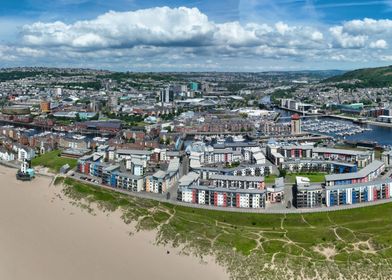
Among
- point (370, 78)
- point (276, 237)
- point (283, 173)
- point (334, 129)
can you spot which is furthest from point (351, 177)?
point (370, 78)

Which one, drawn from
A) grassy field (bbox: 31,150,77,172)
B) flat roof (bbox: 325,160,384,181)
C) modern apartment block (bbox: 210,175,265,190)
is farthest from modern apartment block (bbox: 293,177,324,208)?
grassy field (bbox: 31,150,77,172)

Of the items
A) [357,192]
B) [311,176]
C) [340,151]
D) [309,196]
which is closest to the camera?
[309,196]

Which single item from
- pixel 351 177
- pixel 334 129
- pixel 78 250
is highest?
pixel 351 177

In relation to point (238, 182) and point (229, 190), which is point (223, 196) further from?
point (238, 182)

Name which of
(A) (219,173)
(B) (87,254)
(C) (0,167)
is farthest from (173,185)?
(C) (0,167)

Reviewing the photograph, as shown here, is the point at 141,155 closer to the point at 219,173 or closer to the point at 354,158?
the point at 219,173

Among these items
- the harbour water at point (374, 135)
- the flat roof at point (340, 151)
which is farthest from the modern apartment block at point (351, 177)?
the harbour water at point (374, 135)
